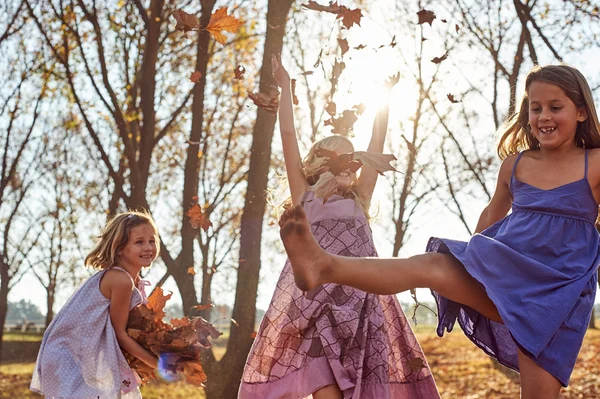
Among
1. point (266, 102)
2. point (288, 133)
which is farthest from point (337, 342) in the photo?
point (266, 102)

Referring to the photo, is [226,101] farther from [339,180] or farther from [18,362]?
[18,362]

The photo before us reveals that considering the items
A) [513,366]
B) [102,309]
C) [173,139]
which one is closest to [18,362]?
Answer: [173,139]

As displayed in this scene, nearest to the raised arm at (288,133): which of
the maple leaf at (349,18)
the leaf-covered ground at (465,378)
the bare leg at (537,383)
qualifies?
the maple leaf at (349,18)

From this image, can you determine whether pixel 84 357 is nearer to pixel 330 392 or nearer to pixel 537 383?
pixel 330 392

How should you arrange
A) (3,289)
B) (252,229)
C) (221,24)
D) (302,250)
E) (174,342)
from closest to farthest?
(302,250) < (174,342) < (221,24) < (252,229) < (3,289)

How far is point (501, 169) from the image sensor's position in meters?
3.59

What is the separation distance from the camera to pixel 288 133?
13.6 feet

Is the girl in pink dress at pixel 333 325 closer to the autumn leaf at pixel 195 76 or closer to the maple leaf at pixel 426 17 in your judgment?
the maple leaf at pixel 426 17

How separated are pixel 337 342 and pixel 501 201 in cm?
101

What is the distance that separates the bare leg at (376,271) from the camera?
9.14 feet

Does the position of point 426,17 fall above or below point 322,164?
above

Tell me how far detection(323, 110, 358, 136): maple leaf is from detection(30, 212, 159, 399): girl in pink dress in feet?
4.67

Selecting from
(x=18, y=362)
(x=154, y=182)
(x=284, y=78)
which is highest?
(x=154, y=182)

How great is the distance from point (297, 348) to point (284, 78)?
1.40 metres
